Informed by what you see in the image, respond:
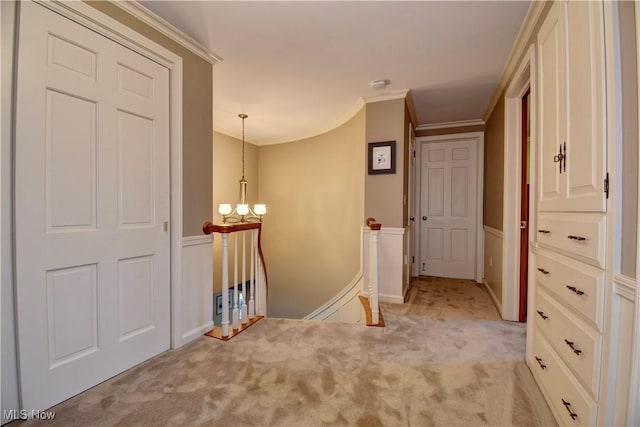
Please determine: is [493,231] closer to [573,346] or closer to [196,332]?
[573,346]

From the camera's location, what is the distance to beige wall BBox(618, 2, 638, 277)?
0.91 metres

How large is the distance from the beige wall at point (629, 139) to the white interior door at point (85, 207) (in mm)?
2365

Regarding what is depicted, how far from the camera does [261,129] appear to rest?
4.58m

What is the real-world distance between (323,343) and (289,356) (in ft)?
0.99

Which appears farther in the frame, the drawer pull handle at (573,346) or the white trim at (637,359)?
the drawer pull handle at (573,346)

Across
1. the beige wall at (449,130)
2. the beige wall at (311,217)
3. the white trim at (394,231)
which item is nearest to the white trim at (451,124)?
the beige wall at (449,130)

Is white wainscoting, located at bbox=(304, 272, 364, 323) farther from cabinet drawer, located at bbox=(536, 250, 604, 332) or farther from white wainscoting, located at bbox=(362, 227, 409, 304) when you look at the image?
cabinet drawer, located at bbox=(536, 250, 604, 332)

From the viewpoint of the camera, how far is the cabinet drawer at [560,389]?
110 cm

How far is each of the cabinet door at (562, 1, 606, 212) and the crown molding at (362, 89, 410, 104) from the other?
175cm

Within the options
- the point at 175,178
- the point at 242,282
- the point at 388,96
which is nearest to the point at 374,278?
the point at 242,282

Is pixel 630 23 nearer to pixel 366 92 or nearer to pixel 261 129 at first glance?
pixel 366 92

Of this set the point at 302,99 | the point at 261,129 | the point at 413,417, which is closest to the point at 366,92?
the point at 302,99

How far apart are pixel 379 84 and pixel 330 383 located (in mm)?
2587

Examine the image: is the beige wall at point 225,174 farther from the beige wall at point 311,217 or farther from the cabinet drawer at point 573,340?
the cabinet drawer at point 573,340
